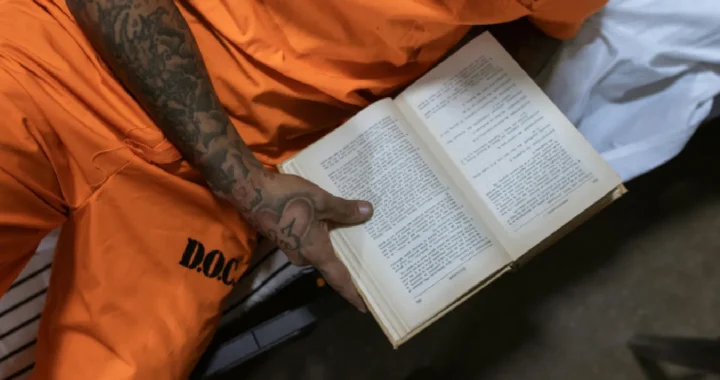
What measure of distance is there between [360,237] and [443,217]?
0.08 metres

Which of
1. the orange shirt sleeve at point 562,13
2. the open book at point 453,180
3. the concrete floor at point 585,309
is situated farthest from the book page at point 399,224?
the concrete floor at point 585,309

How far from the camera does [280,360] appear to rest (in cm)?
99

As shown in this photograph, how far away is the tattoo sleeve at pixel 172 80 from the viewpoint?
0.59 m

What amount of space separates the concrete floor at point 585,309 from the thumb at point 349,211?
0.39 meters

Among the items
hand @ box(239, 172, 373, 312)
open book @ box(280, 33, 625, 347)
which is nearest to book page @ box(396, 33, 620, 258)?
open book @ box(280, 33, 625, 347)

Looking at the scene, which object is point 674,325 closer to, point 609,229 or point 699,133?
point 609,229

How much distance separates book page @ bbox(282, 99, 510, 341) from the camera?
23.9 inches

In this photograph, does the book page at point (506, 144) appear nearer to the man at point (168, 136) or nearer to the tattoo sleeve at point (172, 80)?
the man at point (168, 136)

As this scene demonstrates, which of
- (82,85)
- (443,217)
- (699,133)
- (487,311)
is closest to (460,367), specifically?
(487,311)

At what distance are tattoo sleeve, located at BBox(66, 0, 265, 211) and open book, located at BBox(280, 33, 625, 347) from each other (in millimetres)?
67

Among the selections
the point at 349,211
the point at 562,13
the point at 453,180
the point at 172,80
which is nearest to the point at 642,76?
the point at 562,13

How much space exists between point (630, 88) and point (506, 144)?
0.17 metres

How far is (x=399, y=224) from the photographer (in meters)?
0.63

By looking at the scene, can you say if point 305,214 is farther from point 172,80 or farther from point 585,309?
point 585,309
